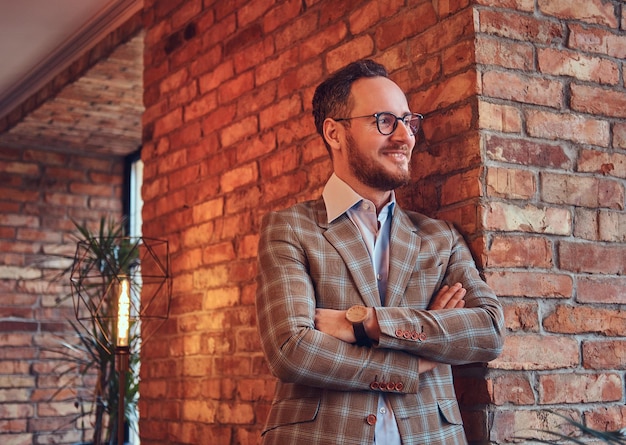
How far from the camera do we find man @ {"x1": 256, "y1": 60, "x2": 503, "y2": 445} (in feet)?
6.81

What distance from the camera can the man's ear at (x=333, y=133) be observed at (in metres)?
2.45

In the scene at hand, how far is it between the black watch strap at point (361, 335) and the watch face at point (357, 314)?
1 centimetres

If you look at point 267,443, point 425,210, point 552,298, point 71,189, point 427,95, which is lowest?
point 267,443

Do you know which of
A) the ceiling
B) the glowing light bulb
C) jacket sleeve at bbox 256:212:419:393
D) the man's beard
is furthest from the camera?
the ceiling

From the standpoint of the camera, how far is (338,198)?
240 cm

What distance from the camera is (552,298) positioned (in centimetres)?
248

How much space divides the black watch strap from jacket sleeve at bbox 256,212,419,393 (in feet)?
0.08

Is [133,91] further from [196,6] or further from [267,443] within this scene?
[267,443]

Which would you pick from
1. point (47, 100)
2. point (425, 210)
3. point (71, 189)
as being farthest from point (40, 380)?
point (425, 210)

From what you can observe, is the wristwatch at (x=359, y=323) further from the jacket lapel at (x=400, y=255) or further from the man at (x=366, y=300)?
the jacket lapel at (x=400, y=255)

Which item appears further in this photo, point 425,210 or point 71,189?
point 71,189

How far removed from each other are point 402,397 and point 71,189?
481 centimetres

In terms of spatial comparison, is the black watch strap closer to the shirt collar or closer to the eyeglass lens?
the shirt collar

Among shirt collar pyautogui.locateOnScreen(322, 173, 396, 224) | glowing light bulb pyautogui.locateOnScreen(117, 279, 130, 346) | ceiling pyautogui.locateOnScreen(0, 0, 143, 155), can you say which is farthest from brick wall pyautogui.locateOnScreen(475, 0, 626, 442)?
ceiling pyautogui.locateOnScreen(0, 0, 143, 155)
